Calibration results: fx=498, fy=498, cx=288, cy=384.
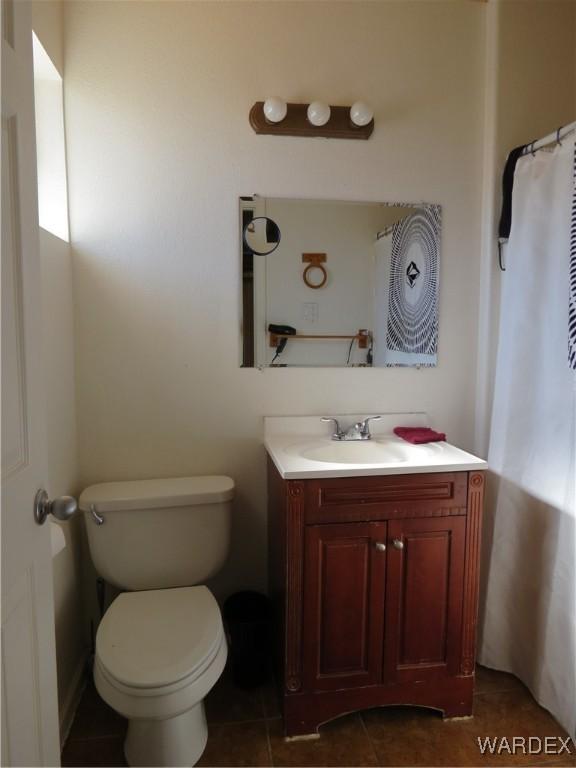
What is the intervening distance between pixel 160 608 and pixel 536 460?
1385 millimetres

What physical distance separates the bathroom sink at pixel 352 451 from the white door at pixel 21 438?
1026 millimetres

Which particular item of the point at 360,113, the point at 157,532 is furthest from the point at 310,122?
the point at 157,532

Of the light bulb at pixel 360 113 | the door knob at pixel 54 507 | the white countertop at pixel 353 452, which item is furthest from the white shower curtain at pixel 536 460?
the door knob at pixel 54 507

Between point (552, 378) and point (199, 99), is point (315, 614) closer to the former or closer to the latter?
point (552, 378)

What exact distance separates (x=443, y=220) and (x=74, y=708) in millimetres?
2290

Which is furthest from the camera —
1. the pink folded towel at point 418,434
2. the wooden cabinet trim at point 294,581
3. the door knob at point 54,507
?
the pink folded towel at point 418,434

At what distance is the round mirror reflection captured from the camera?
6.36 feet

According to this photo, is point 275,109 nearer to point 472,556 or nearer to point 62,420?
point 62,420

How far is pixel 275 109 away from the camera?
1.80 metres

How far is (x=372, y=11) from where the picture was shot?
6.36 feet

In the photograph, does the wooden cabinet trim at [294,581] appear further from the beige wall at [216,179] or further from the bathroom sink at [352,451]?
the beige wall at [216,179]

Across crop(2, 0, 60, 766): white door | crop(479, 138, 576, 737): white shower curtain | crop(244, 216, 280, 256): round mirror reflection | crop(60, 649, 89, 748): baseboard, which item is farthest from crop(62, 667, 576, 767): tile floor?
crop(244, 216, 280, 256): round mirror reflection

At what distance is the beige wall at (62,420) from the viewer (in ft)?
5.27

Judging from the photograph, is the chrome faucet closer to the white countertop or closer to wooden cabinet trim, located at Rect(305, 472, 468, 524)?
the white countertop
